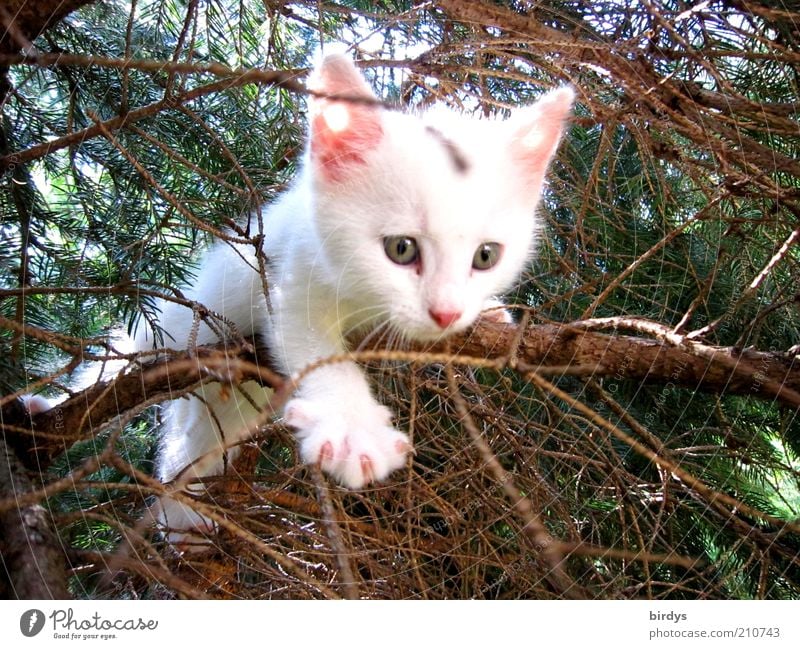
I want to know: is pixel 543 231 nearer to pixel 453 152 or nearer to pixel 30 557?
pixel 453 152

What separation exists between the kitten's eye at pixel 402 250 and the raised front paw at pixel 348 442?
0.18m

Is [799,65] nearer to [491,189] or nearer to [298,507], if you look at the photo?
[491,189]

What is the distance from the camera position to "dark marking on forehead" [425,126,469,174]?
0.81 metres

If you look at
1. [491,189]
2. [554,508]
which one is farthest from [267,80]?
[554,508]

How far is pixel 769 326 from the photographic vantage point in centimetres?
85

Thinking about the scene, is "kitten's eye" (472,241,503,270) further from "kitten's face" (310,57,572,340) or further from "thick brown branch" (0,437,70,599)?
"thick brown branch" (0,437,70,599)

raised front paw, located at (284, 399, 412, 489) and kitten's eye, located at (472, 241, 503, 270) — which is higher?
kitten's eye, located at (472, 241, 503, 270)

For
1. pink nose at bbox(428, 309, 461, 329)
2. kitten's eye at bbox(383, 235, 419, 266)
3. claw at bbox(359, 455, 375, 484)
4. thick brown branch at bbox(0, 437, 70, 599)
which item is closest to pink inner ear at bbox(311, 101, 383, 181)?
kitten's eye at bbox(383, 235, 419, 266)

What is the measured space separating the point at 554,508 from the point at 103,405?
0.54 meters

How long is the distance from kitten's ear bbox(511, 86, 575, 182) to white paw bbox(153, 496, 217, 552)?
0.57 m

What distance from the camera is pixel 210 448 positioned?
2.80 feet

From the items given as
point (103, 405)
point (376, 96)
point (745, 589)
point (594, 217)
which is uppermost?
point (376, 96)
